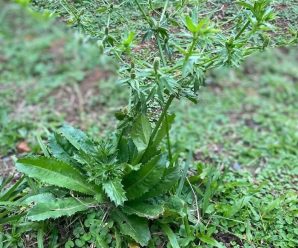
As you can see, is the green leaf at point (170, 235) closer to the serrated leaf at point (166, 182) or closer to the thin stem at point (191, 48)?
the serrated leaf at point (166, 182)

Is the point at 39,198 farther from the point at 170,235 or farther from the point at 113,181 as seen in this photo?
the point at 170,235

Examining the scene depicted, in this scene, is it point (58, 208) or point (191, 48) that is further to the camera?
point (58, 208)

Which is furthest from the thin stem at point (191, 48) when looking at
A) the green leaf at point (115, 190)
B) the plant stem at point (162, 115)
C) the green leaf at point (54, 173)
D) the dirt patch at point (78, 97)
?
the dirt patch at point (78, 97)

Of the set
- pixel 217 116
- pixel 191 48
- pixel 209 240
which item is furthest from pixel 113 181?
pixel 217 116

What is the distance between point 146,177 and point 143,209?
14 centimetres

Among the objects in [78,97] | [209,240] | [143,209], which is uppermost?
[143,209]

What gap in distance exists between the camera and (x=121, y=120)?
2324 mm

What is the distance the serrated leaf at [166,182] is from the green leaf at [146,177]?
0.04 meters

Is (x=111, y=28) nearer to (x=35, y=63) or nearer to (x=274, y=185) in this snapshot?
(x=274, y=185)

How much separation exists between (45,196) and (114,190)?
1.13ft

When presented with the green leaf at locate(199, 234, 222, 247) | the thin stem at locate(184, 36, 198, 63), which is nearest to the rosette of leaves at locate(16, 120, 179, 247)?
the green leaf at locate(199, 234, 222, 247)

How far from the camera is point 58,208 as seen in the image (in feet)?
6.96

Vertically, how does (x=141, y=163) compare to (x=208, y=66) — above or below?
below

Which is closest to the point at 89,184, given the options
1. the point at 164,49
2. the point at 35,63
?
the point at 164,49
